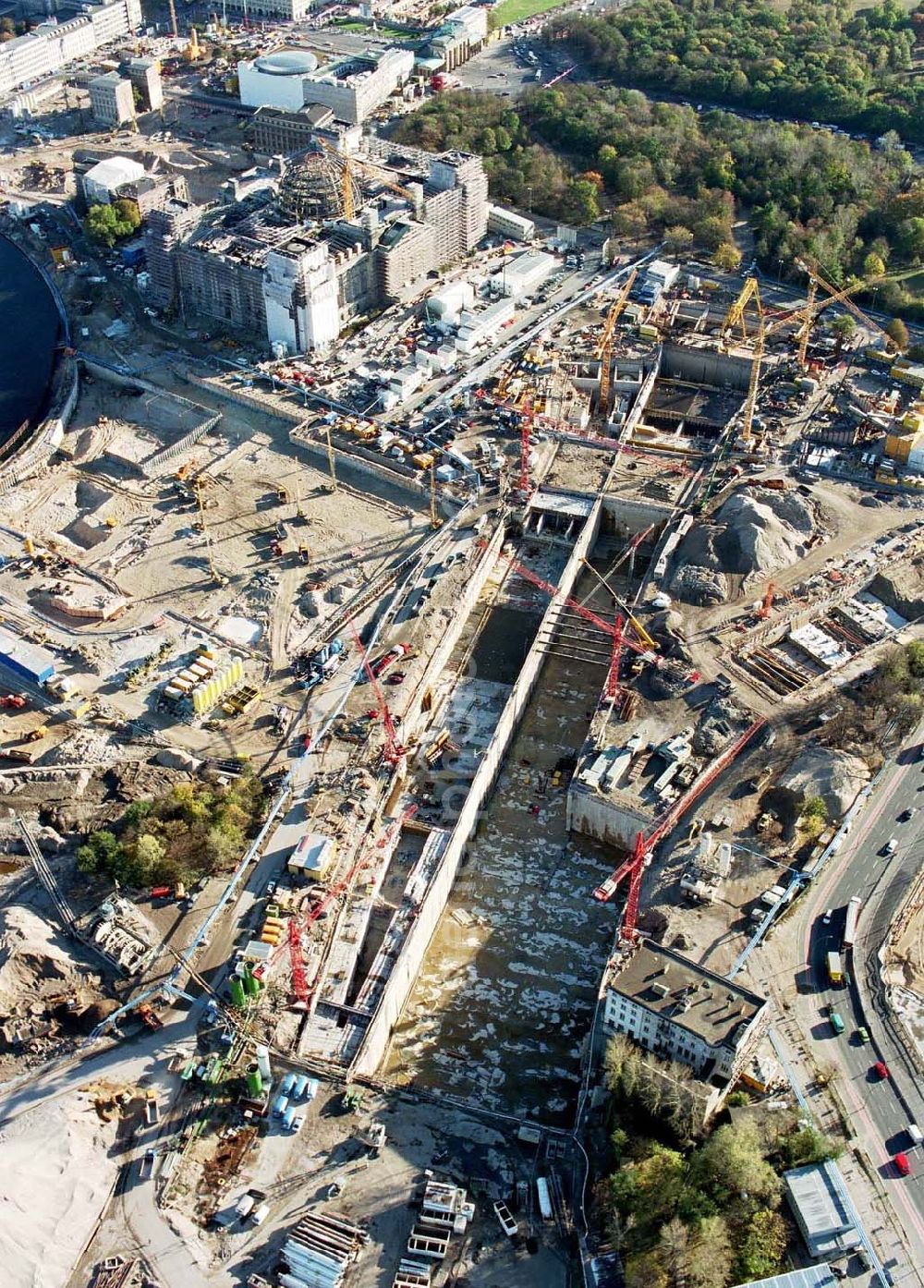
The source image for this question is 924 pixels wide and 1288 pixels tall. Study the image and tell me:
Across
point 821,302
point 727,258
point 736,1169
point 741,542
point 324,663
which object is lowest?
point 736,1169

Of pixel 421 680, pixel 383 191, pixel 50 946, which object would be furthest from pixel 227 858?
pixel 383 191

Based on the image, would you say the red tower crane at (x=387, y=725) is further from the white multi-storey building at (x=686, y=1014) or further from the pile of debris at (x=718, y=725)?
the white multi-storey building at (x=686, y=1014)

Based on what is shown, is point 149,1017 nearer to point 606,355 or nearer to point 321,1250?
point 321,1250

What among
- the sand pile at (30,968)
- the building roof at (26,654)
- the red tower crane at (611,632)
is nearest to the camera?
the sand pile at (30,968)

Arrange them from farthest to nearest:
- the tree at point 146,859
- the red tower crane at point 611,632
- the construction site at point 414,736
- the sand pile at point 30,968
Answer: the red tower crane at point 611,632
the tree at point 146,859
the sand pile at point 30,968
the construction site at point 414,736

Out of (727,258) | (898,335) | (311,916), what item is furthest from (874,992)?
(727,258)

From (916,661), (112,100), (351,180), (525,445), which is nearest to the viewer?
(916,661)

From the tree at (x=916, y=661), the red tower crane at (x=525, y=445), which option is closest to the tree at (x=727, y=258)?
the red tower crane at (x=525, y=445)
